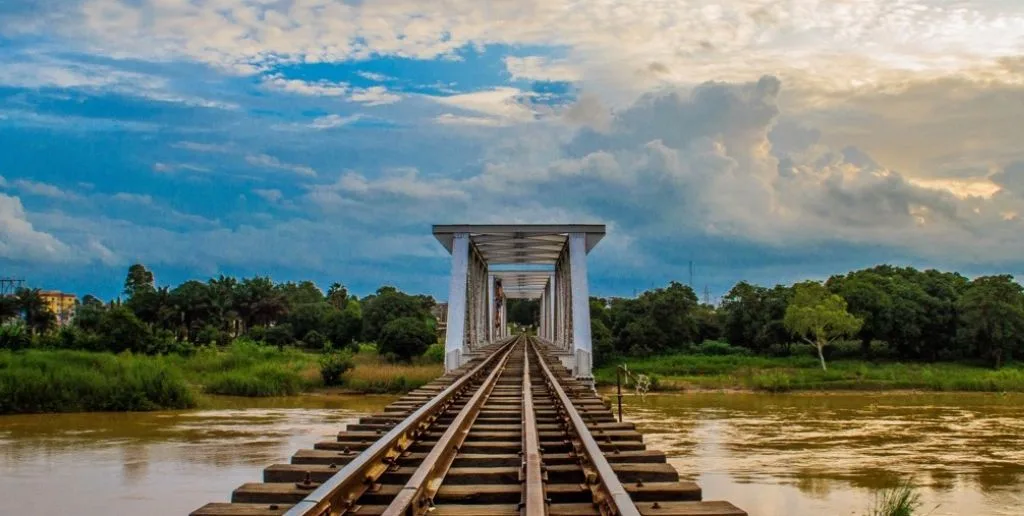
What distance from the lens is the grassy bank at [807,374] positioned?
147ft

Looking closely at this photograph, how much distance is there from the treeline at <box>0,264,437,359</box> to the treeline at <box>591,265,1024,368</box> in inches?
477

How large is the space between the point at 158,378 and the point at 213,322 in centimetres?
3213

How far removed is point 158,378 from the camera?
3206cm

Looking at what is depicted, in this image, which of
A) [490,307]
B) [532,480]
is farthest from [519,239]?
[532,480]

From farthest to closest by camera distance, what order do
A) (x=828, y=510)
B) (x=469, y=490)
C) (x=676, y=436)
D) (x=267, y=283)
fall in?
(x=267, y=283) < (x=676, y=436) < (x=828, y=510) < (x=469, y=490)

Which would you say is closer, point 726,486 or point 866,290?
point 726,486

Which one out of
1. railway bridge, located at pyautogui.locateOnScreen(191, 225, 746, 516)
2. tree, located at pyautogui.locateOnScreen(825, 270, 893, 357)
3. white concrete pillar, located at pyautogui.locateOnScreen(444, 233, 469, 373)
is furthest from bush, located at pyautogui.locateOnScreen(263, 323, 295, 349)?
railway bridge, located at pyautogui.locateOnScreen(191, 225, 746, 516)

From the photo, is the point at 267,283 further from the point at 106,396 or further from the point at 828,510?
the point at 828,510

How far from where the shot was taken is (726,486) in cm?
1695

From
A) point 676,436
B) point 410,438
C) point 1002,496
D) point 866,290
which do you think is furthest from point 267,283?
point 410,438

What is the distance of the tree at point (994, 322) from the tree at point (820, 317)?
5.68 m

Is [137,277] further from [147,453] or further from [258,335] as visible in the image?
[147,453]

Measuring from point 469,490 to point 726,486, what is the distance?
12.5 m

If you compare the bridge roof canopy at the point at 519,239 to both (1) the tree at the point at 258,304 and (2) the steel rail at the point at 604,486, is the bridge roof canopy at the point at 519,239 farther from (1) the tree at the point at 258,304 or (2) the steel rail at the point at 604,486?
(1) the tree at the point at 258,304
